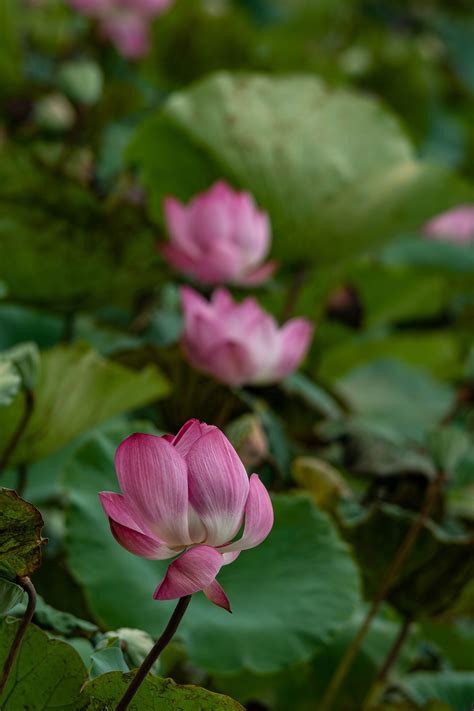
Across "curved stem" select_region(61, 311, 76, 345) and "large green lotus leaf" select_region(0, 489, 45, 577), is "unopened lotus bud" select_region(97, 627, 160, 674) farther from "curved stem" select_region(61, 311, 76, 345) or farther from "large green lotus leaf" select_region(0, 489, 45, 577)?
"curved stem" select_region(61, 311, 76, 345)

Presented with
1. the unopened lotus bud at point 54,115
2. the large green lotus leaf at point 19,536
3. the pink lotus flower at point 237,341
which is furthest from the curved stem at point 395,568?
the unopened lotus bud at point 54,115

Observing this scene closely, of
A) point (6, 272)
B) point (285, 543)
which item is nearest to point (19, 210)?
point (6, 272)

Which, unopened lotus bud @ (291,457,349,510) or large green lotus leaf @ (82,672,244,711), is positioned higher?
large green lotus leaf @ (82,672,244,711)

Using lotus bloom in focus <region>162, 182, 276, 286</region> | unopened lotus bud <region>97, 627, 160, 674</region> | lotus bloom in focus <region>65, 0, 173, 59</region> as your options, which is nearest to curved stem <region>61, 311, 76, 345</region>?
lotus bloom in focus <region>162, 182, 276, 286</region>

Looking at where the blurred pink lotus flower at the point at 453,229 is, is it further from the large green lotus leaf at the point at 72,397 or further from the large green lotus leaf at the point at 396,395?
the large green lotus leaf at the point at 72,397

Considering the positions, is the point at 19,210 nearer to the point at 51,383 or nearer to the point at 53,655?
the point at 51,383

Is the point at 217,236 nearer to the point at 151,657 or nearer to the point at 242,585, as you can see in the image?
the point at 242,585
